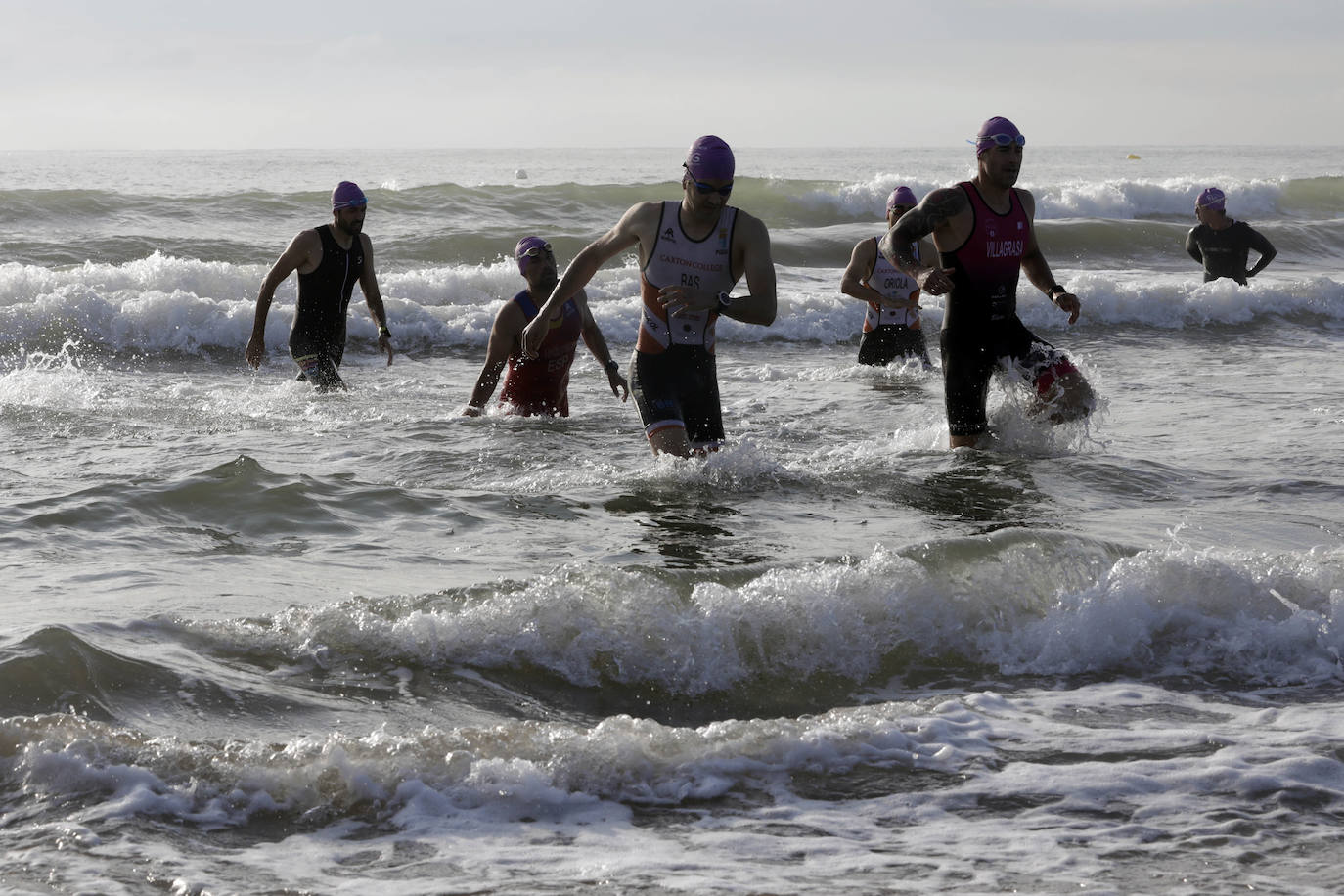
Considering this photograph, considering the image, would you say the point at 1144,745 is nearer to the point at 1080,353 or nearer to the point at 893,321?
the point at 893,321

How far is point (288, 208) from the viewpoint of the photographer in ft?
85.1

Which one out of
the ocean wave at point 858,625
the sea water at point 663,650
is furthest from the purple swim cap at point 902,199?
the ocean wave at point 858,625

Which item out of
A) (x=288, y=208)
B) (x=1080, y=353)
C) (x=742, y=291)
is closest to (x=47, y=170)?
(x=288, y=208)

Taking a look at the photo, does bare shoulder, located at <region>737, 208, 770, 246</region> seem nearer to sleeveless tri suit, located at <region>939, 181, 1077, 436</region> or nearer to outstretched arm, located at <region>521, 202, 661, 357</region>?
outstretched arm, located at <region>521, 202, 661, 357</region>

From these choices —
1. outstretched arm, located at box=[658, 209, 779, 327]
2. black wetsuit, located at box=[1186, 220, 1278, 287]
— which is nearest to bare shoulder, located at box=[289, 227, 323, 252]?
outstretched arm, located at box=[658, 209, 779, 327]

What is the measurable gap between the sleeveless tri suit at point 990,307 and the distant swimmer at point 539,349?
1959 millimetres

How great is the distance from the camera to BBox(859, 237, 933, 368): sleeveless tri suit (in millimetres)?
10852

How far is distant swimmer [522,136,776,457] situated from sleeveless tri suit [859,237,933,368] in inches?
182

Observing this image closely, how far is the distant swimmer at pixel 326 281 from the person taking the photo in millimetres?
8883

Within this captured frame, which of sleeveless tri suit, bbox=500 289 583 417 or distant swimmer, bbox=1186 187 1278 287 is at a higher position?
distant swimmer, bbox=1186 187 1278 287

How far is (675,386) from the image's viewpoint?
6438 millimetres

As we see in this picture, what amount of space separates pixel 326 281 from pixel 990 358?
464cm

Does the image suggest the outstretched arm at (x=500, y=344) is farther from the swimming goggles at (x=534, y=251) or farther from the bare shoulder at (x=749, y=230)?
the bare shoulder at (x=749, y=230)

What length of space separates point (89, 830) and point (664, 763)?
1.48 m
